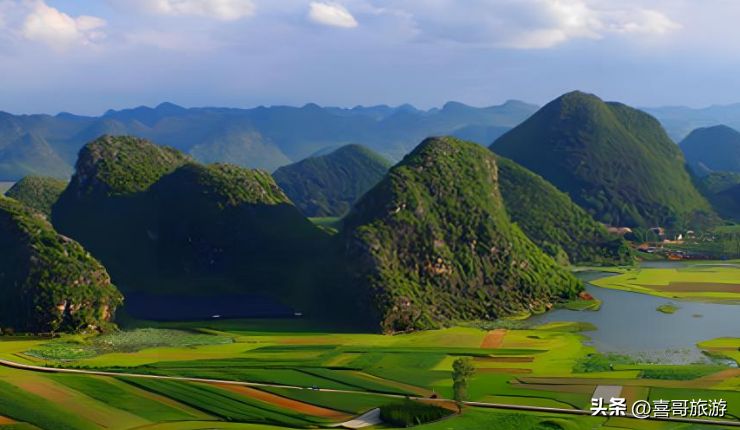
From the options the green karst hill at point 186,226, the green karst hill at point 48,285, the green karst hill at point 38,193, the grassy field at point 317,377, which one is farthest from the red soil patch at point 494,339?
the green karst hill at point 38,193

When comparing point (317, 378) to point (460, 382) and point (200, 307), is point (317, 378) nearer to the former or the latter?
point (460, 382)

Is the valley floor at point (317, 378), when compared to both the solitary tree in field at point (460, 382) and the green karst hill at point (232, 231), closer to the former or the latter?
the solitary tree in field at point (460, 382)

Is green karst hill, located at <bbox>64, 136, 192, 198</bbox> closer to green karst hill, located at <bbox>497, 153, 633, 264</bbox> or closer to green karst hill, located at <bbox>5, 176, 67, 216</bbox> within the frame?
green karst hill, located at <bbox>5, 176, 67, 216</bbox>

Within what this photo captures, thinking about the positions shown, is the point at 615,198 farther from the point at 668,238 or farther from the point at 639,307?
the point at 639,307

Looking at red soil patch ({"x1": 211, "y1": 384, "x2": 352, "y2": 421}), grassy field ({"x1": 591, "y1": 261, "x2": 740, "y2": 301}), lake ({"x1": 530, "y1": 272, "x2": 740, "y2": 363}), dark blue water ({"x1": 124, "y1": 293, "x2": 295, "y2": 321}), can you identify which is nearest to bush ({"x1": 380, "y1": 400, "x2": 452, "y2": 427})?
red soil patch ({"x1": 211, "y1": 384, "x2": 352, "y2": 421})

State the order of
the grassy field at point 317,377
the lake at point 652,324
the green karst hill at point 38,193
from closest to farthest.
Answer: the grassy field at point 317,377, the lake at point 652,324, the green karst hill at point 38,193

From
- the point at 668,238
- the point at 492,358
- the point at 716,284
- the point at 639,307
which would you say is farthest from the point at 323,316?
the point at 668,238
